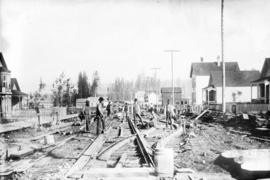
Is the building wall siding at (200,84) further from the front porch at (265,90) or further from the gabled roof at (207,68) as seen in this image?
the front porch at (265,90)

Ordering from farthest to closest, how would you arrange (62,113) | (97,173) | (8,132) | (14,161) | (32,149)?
(62,113)
(8,132)
(32,149)
(14,161)
(97,173)

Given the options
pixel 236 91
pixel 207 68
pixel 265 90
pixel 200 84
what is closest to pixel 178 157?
pixel 265 90

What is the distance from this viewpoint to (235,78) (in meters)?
49.6

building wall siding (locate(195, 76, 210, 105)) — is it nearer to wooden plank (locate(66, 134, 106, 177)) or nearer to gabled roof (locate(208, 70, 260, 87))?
gabled roof (locate(208, 70, 260, 87))

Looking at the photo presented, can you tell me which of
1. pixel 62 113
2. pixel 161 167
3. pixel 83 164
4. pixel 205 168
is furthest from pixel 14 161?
pixel 62 113

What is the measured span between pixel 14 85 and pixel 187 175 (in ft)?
161

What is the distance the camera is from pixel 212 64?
6288 centimetres

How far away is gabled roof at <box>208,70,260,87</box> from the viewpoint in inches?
1911

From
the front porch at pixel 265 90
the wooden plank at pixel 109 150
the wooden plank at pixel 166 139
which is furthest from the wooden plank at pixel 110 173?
the front porch at pixel 265 90

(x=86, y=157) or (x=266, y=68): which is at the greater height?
(x=266, y=68)

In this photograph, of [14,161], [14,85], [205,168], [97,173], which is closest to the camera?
[97,173]

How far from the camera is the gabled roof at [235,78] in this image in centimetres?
4853

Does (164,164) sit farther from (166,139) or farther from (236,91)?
(236,91)

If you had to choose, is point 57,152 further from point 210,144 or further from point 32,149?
point 210,144
